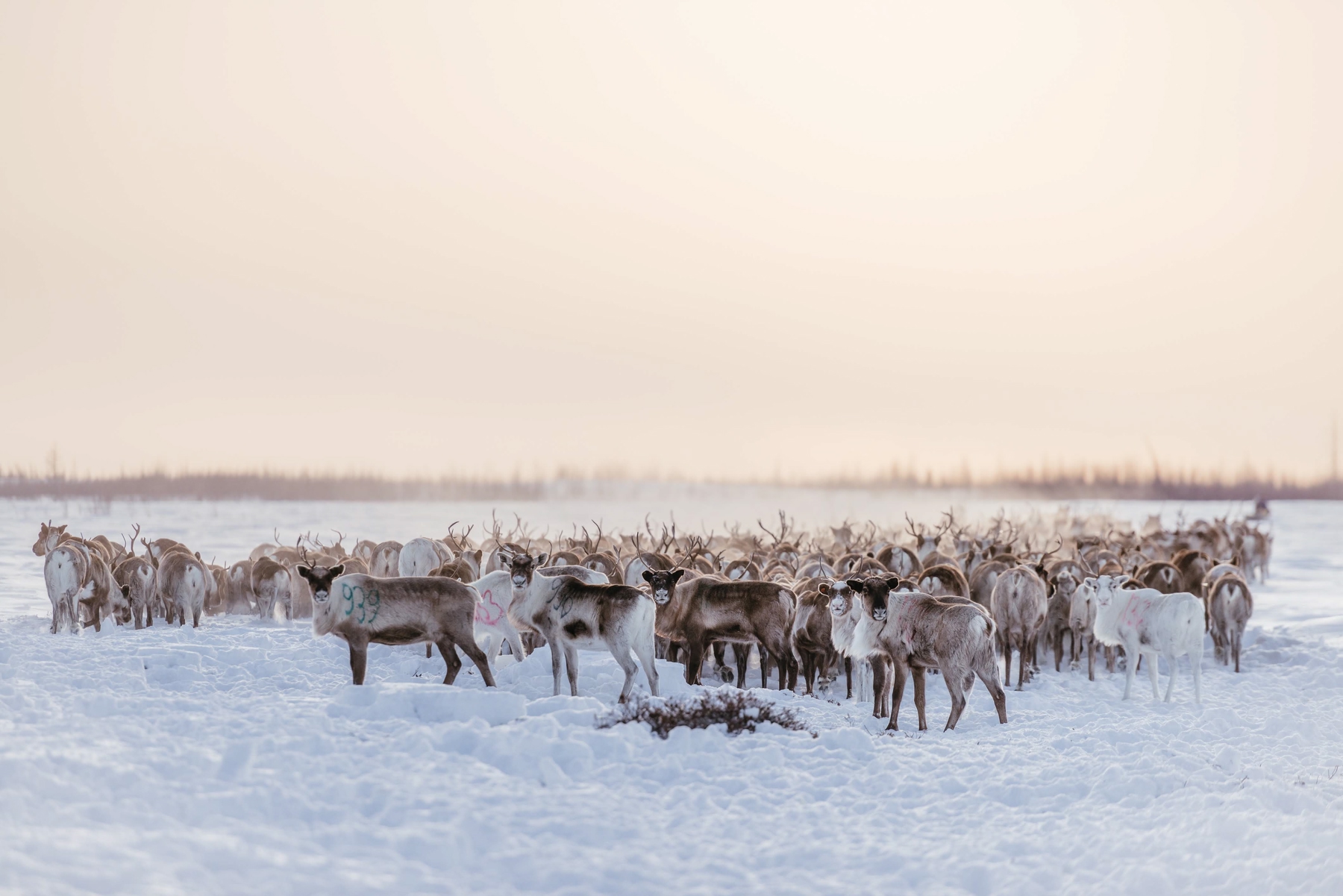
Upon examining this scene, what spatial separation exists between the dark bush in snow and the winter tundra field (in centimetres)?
24

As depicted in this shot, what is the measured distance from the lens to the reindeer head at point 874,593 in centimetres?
1181

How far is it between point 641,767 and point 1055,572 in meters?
11.2

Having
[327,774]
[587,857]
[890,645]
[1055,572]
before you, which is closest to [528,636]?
[890,645]

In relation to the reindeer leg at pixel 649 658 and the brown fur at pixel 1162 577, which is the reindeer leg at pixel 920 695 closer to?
the reindeer leg at pixel 649 658

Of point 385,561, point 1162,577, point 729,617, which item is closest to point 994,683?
point 729,617

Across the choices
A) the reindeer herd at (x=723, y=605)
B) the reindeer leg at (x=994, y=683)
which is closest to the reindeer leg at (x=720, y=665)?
the reindeer herd at (x=723, y=605)

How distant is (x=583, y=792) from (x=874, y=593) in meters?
4.52

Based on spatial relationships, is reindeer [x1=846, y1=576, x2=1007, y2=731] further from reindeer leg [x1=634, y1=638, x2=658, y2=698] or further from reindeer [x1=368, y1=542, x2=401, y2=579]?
reindeer [x1=368, y1=542, x2=401, y2=579]

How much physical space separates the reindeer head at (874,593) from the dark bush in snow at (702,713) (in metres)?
1.62

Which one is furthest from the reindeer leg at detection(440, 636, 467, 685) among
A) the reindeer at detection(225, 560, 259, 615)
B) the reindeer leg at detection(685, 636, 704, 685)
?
the reindeer at detection(225, 560, 259, 615)

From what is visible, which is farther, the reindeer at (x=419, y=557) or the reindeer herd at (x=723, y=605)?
the reindeer at (x=419, y=557)

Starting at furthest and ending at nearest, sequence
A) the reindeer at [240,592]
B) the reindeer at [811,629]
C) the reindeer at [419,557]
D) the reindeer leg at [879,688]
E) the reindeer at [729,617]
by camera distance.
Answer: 1. the reindeer at [240,592]
2. the reindeer at [419,557]
3. the reindeer at [811,629]
4. the reindeer at [729,617]
5. the reindeer leg at [879,688]

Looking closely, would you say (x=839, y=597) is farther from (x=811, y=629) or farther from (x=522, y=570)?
(x=522, y=570)

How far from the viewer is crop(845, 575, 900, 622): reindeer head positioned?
1181 centimetres
